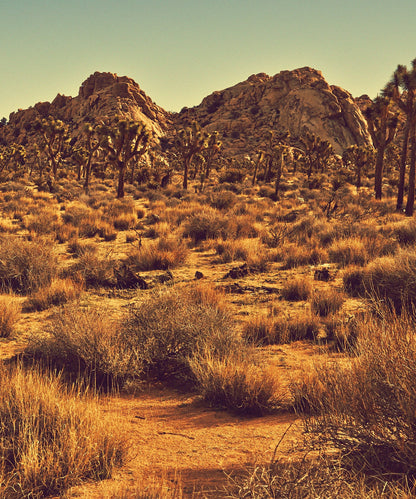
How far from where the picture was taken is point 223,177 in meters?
43.8

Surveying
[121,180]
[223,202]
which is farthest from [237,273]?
[121,180]

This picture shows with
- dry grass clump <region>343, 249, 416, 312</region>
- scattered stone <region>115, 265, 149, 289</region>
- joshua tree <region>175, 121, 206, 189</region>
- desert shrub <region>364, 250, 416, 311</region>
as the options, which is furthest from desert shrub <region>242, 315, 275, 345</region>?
joshua tree <region>175, 121, 206, 189</region>

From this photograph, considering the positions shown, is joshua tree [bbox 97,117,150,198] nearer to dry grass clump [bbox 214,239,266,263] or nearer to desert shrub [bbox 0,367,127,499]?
dry grass clump [bbox 214,239,266,263]

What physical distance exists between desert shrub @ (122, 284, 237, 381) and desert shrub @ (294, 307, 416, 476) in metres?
1.88

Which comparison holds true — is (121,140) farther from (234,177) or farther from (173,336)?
(173,336)

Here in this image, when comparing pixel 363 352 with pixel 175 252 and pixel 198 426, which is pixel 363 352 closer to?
pixel 198 426

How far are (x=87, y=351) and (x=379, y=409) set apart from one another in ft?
11.1

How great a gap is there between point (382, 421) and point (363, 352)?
639mm

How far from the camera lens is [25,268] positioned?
918cm

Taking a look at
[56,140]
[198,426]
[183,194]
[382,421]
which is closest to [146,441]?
[198,426]

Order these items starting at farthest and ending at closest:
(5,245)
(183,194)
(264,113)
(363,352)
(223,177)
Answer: (264,113)
(223,177)
(183,194)
(5,245)
(363,352)

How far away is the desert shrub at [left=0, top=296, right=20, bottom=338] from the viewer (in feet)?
20.9

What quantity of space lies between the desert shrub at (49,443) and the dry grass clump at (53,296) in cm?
460

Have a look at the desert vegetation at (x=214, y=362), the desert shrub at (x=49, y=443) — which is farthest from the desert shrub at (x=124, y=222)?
the desert shrub at (x=49, y=443)
